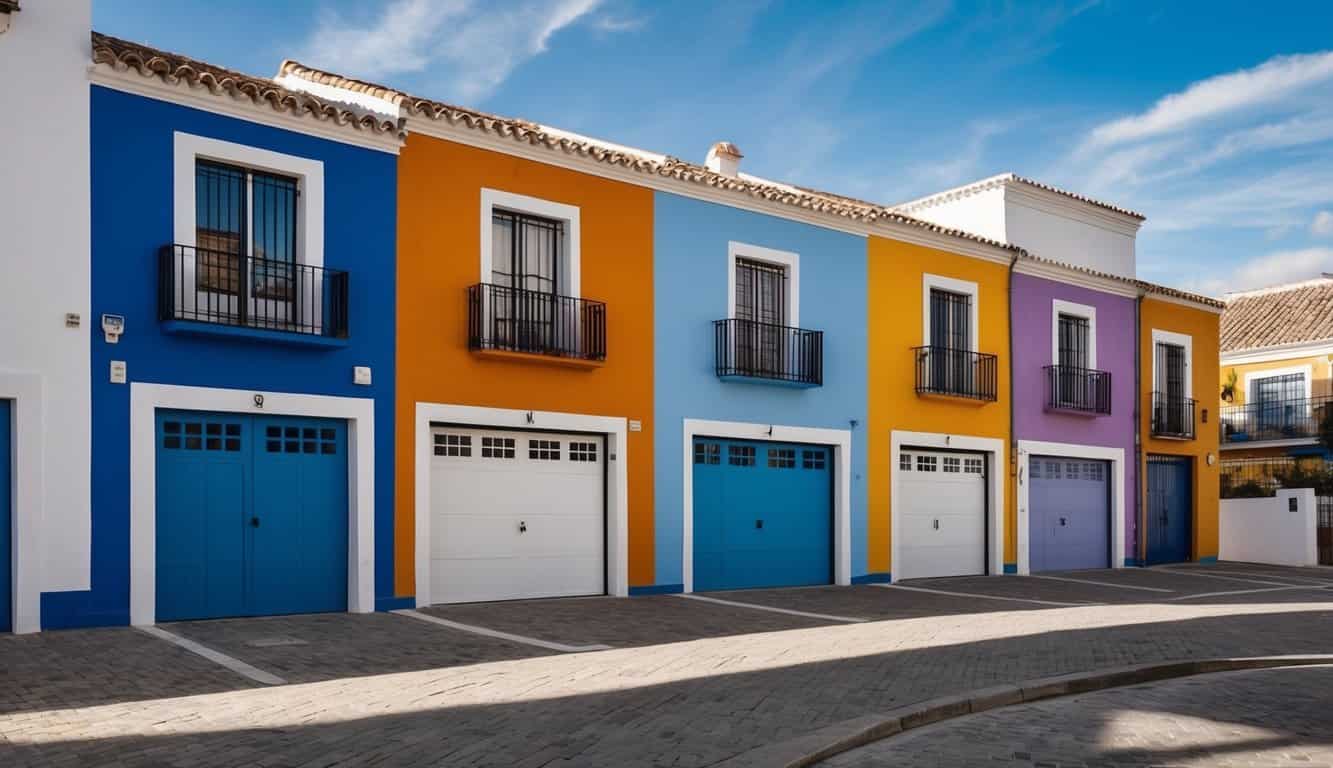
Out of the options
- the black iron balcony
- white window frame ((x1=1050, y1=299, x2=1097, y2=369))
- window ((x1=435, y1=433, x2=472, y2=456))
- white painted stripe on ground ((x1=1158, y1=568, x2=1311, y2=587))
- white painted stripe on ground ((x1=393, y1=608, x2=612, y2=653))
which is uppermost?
white window frame ((x1=1050, y1=299, x2=1097, y2=369))

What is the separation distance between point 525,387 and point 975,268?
33.5ft

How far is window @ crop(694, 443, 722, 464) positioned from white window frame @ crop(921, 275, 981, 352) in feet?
16.8

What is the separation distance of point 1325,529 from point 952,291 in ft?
42.9

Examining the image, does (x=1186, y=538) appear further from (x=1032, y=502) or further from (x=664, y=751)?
(x=664, y=751)

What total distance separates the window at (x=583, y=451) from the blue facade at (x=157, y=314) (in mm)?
2908

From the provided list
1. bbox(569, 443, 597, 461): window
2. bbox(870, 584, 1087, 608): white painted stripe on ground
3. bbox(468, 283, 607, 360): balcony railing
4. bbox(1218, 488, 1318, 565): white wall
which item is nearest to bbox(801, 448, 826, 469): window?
bbox(870, 584, 1087, 608): white painted stripe on ground

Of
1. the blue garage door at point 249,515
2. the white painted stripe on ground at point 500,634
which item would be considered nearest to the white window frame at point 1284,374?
the white painted stripe on ground at point 500,634

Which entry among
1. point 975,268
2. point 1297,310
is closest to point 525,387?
point 975,268

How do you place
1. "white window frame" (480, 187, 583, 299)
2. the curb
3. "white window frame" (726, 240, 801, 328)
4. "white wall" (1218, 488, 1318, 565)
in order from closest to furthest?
1. the curb
2. "white window frame" (480, 187, 583, 299)
3. "white window frame" (726, 240, 801, 328)
4. "white wall" (1218, 488, 1318, 565)

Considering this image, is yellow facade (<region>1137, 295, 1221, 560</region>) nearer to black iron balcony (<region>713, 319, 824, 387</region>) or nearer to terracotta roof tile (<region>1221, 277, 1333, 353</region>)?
terracotta roof tile (<region>1221, 277, 1333, 353</region>)

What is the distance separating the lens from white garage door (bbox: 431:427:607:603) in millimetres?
14578

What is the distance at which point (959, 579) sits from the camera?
67.6 feet

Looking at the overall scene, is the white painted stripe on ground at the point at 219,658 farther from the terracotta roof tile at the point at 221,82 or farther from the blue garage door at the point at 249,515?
the terracotta roof tile at the point at 221,82

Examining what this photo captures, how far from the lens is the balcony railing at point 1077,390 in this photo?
74.3ft
